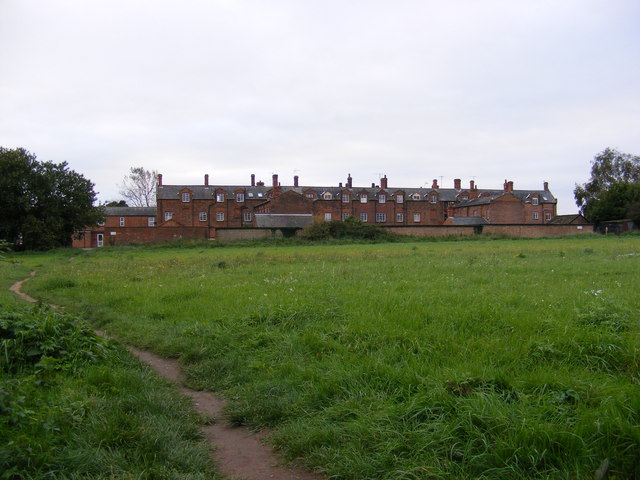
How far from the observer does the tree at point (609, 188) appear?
6819 centimetres

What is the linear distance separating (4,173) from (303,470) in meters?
51.5

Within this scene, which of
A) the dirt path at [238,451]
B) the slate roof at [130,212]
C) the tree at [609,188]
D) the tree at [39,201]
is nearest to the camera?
the dirt path at [238,451]

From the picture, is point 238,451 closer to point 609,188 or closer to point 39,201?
point 39,201

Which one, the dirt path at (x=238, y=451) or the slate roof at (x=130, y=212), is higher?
the slate roof at (x=130, y=212)

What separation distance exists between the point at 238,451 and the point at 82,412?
1.58 m

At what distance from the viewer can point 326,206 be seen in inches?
3105

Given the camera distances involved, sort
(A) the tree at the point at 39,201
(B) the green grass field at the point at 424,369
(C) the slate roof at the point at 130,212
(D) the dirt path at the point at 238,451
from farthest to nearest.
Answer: (C) the slate roof at the point at 130,212, (A) the tree at the point at 39,201, (D) the dirt path at the point at 238,451, (B) the green grass field at the point at 424,369

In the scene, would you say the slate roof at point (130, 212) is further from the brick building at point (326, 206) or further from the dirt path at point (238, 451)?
the dirt path at point (238, 451)

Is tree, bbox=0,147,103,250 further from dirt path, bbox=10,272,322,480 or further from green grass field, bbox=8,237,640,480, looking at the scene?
dirt path, bbox=10,272,322,480

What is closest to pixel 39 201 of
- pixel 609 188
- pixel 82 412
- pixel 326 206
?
pixel 326 206

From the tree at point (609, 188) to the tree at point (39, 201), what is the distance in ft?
234

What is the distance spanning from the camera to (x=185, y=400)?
5.65 m

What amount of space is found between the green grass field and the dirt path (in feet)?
0.54

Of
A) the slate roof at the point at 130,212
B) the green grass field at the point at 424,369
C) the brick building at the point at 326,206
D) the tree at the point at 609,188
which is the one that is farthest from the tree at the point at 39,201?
the tree at the point at 609,188
